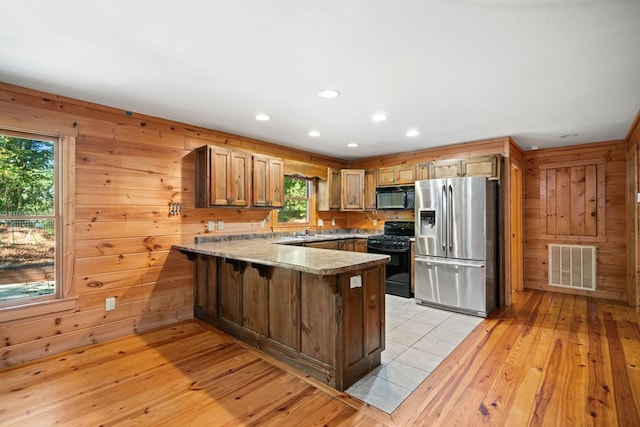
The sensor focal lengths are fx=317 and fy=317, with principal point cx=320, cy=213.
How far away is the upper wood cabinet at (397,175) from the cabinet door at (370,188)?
12cm

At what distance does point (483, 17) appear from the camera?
1703 mm

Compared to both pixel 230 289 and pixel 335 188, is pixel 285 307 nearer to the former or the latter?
pixel 230 289

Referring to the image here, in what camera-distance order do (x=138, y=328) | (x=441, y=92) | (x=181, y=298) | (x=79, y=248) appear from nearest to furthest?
(x=441, y=92)
(x=79, y=248)
(x=138, y=328)
(x=181, y=298)

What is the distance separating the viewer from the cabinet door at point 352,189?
5.62 metres

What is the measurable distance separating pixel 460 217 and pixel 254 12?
3.37 m

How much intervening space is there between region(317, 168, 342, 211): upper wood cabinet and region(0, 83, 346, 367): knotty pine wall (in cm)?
215

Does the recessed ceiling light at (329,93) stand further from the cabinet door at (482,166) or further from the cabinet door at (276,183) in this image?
the cabinet door at (482,166)

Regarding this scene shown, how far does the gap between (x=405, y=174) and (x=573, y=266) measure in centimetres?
293

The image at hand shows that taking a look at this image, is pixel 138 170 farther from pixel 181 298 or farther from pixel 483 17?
pixel 483 17

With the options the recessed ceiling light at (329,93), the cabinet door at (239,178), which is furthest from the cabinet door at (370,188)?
the recessed ceiling light at (329,93)

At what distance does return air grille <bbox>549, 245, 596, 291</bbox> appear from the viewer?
4781 millimetres

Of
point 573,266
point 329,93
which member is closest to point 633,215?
point 573,266

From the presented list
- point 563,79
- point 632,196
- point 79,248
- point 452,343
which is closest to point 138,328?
point 79,248

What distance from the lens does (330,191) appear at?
5.57m
